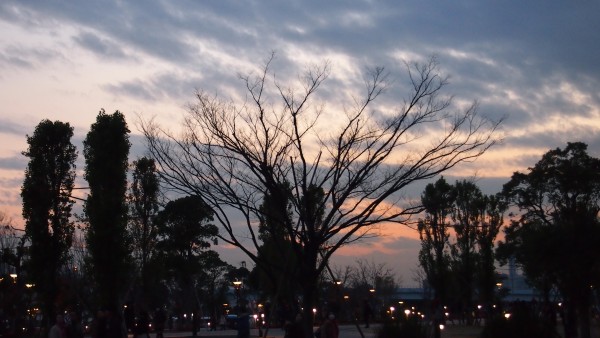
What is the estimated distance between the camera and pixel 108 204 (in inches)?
1500

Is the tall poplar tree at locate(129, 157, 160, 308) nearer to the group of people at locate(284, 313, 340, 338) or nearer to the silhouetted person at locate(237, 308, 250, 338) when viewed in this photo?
the silhouetted person at locate(237, 308, 250, 338)

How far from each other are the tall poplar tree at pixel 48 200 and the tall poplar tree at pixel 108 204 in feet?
4.50

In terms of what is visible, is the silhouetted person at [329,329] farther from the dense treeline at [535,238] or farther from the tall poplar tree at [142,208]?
the tall poplar tree at [142,208]

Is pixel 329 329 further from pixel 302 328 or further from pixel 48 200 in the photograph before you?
pixel 48 200

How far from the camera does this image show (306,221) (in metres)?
20.9

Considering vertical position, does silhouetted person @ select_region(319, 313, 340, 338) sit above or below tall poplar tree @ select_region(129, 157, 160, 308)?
below

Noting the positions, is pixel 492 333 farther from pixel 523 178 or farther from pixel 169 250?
pixel 169 250

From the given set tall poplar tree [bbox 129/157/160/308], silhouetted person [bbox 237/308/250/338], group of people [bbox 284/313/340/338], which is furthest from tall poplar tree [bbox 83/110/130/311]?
group of people [bbox 284/313/340/338]

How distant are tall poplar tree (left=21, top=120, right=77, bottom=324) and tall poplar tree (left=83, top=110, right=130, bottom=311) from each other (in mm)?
1370

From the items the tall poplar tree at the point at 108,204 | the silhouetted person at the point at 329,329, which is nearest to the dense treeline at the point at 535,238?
the silhouetted person at the point at 329,329

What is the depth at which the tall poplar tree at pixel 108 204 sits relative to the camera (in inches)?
1487

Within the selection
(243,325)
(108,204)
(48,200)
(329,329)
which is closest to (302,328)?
(329,329)

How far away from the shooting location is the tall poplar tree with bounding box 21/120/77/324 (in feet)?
129

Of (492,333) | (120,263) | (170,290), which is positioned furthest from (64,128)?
(170,290)
